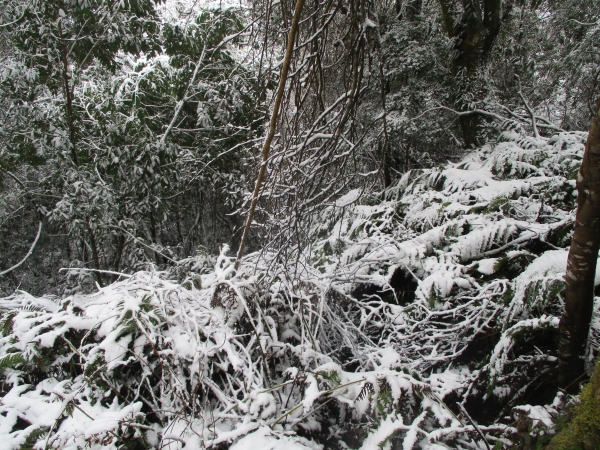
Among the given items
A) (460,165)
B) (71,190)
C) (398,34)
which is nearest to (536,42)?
(398,34)

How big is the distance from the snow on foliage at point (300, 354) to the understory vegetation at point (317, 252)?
0.04ft

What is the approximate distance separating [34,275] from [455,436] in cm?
910

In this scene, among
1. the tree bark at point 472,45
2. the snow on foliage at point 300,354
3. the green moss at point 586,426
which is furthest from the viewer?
the tree bark at point 472,45

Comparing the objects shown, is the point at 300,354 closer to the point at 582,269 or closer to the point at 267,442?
the point at 267,442

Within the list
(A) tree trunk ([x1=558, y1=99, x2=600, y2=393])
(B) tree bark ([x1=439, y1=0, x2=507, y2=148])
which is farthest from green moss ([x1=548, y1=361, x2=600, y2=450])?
(B) tree bark ([x1=439, y1=0, x2=507, y2=148])

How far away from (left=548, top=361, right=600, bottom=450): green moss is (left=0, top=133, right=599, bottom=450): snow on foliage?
27 cm

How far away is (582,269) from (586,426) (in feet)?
1.87

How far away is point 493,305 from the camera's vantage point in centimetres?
178

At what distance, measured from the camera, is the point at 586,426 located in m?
0.80

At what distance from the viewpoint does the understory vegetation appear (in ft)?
4.12

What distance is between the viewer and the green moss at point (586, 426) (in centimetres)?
77

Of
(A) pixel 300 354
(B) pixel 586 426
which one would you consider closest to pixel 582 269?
(B) pixel 586 426

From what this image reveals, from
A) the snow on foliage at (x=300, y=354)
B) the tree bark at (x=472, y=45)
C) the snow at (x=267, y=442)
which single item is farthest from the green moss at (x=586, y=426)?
the tree bark at (x=472, y=45)

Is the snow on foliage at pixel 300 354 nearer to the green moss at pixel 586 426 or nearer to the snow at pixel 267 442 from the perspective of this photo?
the snow at pixel 267 442
